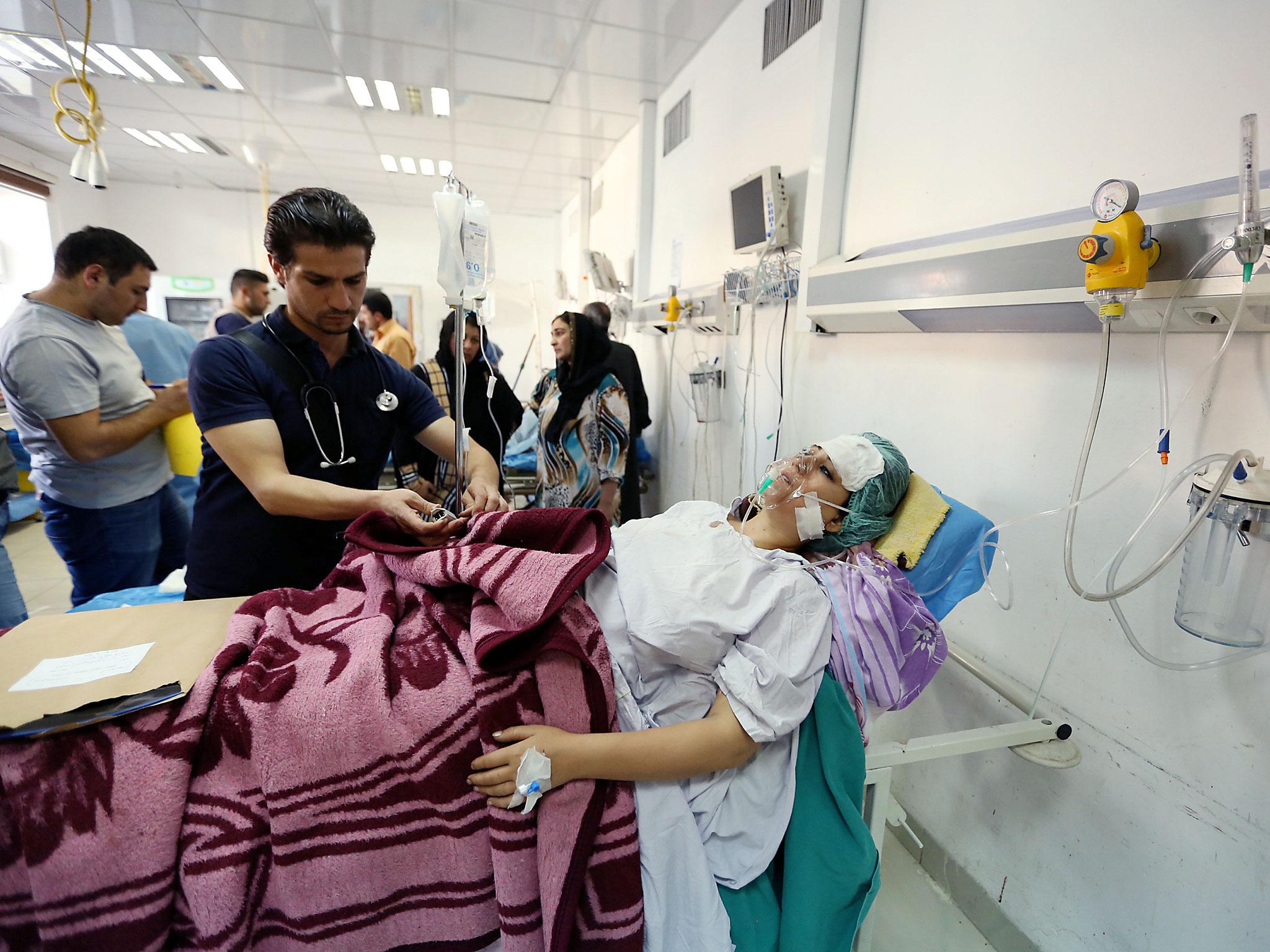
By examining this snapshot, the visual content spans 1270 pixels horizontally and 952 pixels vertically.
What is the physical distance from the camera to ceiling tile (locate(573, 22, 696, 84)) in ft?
9.50

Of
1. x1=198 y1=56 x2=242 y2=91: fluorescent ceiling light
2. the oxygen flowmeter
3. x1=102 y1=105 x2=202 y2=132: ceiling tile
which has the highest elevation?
x1=102 y1=105 x2=202 y2=132: ceiling tile

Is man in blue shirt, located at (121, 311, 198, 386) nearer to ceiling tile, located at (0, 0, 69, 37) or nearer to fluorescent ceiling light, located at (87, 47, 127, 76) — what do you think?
ceiling tile, located at (0, 0, 69, 37)

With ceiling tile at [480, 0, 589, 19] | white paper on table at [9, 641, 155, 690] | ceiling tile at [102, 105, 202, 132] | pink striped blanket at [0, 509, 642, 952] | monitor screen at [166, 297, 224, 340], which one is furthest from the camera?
monitor screen at [166, 297, 224, 340]

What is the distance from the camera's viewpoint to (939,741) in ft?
3.72

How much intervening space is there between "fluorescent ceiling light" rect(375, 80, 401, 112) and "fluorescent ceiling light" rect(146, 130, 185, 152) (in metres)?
2.13

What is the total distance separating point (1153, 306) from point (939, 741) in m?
0.82

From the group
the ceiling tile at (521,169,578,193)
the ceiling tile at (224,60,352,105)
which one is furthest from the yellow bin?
the ceiling tile at (521,169,578,193)

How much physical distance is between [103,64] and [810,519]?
459 cm

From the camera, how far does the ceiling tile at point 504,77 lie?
3221 mm

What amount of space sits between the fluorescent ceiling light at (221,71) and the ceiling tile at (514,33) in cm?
Answer: 138

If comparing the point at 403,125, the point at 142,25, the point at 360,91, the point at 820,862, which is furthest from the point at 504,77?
the point at 820,862

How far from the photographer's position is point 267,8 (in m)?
2.72

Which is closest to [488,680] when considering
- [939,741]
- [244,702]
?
[244,702]

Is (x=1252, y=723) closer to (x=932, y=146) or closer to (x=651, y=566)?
(x=651, y=566)
